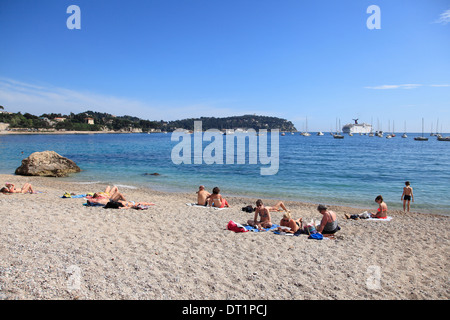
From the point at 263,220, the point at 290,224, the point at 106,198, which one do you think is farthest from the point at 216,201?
the point at 106,198

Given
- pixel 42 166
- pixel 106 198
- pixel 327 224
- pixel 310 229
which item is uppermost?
pixel 42 166

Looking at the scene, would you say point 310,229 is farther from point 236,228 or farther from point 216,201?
point 216,201

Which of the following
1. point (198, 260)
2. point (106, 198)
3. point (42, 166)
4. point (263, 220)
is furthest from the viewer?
point (42, 166)

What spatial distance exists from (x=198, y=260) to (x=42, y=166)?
21136 millimetres

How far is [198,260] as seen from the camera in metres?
5.82

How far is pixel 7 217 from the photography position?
7879mm

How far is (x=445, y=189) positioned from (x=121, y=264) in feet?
70.0

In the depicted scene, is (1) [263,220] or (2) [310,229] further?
(1) [263,220]

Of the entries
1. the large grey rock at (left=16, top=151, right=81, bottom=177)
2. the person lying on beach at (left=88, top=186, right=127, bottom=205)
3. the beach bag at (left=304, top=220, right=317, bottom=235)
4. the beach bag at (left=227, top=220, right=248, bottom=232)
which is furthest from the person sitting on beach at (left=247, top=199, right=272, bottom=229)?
the large grey rock at (left=16, top=151, right=81, bottom=177)

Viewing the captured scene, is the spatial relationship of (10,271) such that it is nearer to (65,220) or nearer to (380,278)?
(65,220)

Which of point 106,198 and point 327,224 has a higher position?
point 106,198

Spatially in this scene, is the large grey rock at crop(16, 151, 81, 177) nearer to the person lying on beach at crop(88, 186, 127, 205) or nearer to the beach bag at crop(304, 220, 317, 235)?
the person lying on beach at crop(88, 186, 127, 205)

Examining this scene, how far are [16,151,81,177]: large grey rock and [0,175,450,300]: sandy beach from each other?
13606mm
